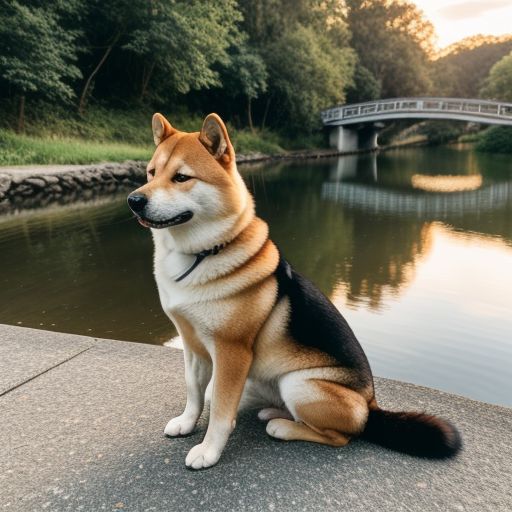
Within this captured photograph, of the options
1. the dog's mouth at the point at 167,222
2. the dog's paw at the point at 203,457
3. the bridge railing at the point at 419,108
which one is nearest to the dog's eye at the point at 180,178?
the dog's mouth at the point at 167,222

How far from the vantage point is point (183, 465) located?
2383 mm

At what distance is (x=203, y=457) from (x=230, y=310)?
2.38 ft

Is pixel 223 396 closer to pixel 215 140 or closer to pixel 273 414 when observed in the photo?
pixel 273 414

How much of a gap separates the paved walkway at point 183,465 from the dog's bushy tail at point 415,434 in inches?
2.1

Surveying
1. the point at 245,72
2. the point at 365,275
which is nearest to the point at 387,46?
the point at 245,72

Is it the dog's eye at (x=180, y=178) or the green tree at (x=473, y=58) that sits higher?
the green tree at (x=473, y=58)

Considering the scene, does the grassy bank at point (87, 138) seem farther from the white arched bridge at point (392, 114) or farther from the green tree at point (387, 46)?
the green tree at point (387, 46)

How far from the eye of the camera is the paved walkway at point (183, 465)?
7.03 ft

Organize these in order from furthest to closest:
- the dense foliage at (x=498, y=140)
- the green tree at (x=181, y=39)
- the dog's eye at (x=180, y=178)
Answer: the dense foliage at (x=498, y=140) < the green tree at (x=181, y=39) < the dog's eye at (x=180, y=178)

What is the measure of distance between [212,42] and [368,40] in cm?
3664

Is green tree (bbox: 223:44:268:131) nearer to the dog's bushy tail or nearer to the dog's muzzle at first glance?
the dog's muzzle

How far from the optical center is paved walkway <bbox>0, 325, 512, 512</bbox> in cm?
214

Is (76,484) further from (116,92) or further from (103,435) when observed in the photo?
(116,92)

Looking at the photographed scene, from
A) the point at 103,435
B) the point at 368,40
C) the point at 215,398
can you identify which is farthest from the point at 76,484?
the point at 368,40
